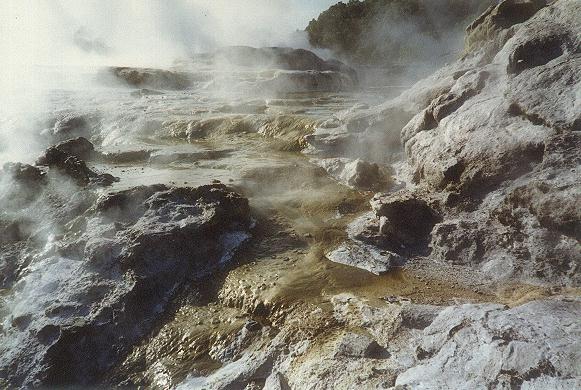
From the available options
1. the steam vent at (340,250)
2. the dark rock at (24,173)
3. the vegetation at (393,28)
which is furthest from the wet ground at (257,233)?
the vegetation at (393,28)

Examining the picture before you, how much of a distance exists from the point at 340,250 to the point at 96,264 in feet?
8.16

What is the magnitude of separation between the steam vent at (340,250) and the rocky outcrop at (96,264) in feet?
0.06

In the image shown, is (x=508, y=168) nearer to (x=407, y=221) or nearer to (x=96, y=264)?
(x=407, y=221)

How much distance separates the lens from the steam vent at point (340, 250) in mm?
2885

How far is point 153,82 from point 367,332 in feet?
50.3

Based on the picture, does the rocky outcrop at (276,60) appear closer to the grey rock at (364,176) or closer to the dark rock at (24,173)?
the grey rock at (364,176)

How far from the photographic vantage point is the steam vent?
2.88 meters

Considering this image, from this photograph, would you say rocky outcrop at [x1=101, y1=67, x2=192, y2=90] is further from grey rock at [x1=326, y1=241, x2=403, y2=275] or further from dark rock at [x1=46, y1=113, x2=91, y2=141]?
grey rock at [x1=326, y1=241, x2=403, y2=275]

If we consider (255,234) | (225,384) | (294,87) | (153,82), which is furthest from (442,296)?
(153,82)

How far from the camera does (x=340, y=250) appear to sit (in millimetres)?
4574

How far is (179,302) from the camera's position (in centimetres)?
412

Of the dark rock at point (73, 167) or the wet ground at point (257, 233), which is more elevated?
the dark rock at point (73, 167)

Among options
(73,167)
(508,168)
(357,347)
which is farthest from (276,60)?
(357,347)

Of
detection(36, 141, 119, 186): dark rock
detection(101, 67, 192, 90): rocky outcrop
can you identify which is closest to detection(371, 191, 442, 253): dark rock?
detection(36, 141, 119, 186): dark rock
